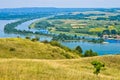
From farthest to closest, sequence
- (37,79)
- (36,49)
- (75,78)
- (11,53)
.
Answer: (36,49), (11,53), (75,78), (37,79)

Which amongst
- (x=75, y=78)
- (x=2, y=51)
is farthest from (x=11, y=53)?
(x=75, y=78)

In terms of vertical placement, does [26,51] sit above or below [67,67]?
below

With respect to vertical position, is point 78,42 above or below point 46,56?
below

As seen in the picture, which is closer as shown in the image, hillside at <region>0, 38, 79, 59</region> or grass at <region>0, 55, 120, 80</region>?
grass at <region>0, 55, 120, 80</region>

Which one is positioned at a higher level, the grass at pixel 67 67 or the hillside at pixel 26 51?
the grass at pixel 67 67

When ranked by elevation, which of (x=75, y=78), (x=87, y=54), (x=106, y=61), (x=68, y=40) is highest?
(x=75, y=78)

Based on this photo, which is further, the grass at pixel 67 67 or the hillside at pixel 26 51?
the hillside at pixel 26 51

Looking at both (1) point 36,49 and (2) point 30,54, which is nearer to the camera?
(2) point 30,54

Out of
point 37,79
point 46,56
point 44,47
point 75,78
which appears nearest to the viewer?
point 37,79

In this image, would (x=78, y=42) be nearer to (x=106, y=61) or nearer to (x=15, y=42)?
(x=15, y=42)

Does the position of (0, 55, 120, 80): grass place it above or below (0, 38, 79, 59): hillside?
above

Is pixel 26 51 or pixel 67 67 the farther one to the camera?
pixel 26 51
